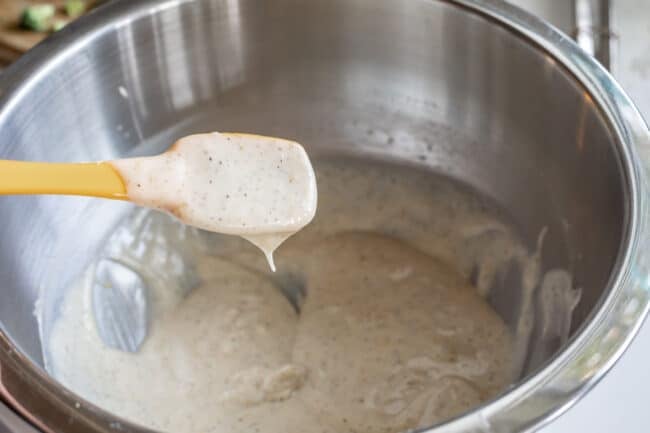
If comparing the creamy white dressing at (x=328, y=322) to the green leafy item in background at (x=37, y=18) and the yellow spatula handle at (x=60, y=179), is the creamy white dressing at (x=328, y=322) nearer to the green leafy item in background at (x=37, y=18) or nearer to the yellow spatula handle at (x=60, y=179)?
the yellow spatula handle at (x=60, y=179)

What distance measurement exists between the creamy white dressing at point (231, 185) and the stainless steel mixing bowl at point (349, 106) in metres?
0.18

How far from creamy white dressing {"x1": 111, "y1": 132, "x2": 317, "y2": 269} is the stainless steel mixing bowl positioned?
0.18 m

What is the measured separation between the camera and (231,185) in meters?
0.78

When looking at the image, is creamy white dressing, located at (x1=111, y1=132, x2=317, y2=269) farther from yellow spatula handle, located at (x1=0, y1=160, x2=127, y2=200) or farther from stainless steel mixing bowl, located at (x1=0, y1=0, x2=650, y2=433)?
stainless steel mixing bowl, located at (x1=0, y1=0, x2=650, y2=433)

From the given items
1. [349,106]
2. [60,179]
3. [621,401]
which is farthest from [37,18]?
[621,401]

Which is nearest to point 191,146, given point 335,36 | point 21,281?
point 21,281

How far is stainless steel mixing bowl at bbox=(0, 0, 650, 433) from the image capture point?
0.86m

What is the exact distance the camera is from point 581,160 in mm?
904

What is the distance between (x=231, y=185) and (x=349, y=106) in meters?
0.37

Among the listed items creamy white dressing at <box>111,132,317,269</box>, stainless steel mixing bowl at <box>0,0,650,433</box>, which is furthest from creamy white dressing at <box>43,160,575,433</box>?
creamy white dressing at <box>111,132,317,269</box>

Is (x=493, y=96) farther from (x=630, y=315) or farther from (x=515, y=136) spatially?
(x=630, y=315)

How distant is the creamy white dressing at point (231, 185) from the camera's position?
770 mm

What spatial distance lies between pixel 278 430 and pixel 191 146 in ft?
0.94

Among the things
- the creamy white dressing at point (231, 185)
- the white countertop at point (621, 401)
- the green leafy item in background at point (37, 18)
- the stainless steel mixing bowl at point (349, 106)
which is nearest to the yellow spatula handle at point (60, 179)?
the creamy white dressing at point (231, 185)
